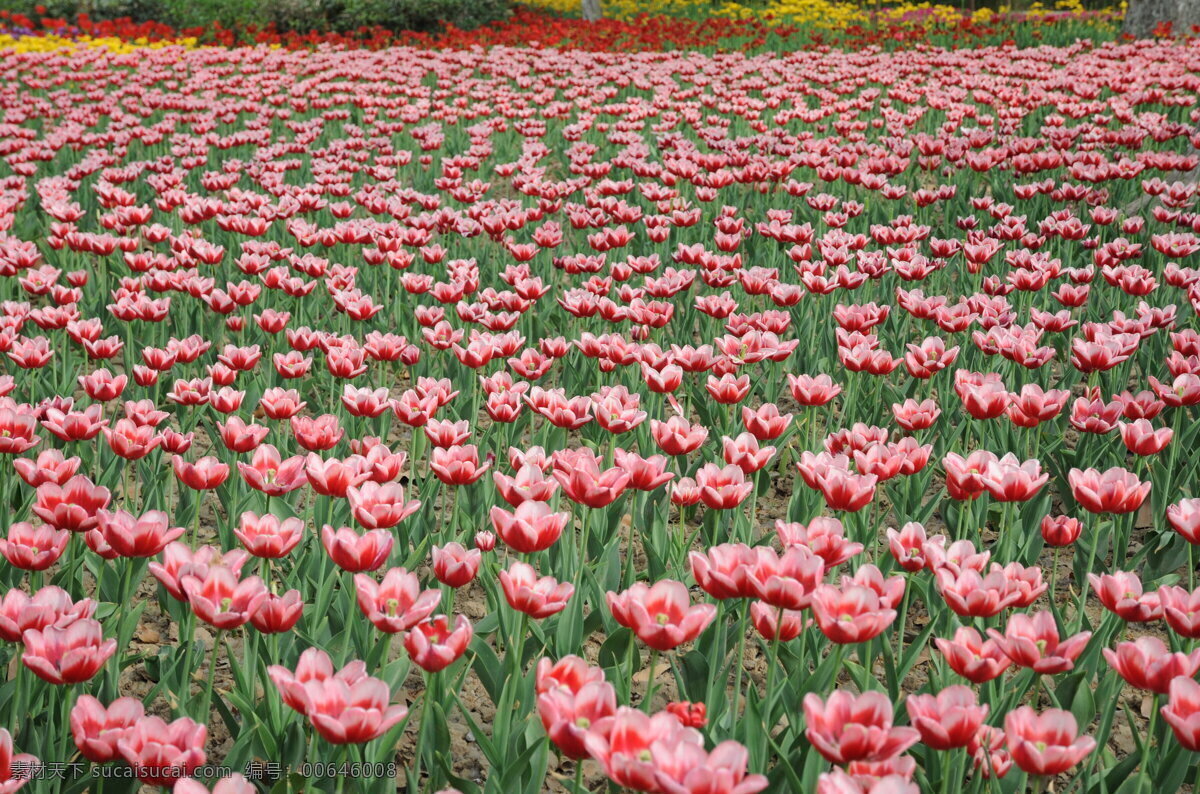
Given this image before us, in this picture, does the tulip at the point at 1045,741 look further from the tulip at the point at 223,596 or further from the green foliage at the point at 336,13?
the green foliage at the point at 336,13

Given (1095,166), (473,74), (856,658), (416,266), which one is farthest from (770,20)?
(856,658)

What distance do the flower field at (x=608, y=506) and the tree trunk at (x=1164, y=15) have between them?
435 inches

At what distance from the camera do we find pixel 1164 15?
54.2 ft

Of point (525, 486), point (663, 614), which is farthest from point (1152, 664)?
point (525, 486)

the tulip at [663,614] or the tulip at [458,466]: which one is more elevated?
the tulip at [663,614]

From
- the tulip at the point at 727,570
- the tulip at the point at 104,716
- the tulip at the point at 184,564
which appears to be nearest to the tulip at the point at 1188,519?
the tulip at the point at 727,570

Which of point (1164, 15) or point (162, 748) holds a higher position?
point (1164, 15)

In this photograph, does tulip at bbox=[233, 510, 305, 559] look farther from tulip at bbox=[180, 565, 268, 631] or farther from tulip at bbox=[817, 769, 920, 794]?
tulip at bbox=[817, 769, 920, 794]

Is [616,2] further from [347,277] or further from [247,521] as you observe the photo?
[247,521]

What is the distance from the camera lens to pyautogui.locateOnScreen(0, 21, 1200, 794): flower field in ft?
6.13

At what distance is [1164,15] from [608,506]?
688 inches

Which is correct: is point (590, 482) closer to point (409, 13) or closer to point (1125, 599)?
point (1125, 599)

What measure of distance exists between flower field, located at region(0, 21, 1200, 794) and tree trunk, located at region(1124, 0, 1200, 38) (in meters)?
11.1

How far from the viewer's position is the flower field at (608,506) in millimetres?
1868
